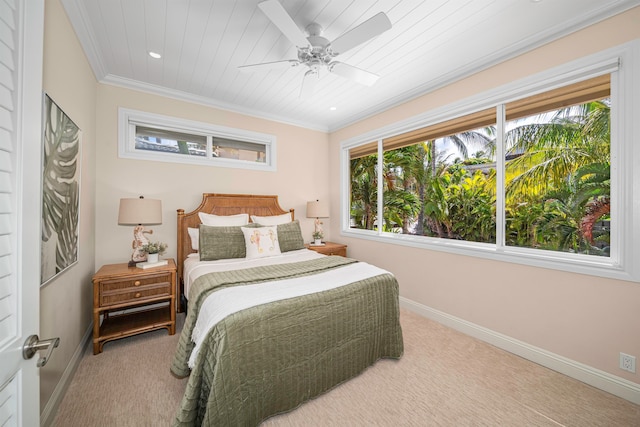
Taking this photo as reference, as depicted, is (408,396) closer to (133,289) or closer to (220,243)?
(220,243)

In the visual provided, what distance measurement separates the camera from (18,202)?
73cm

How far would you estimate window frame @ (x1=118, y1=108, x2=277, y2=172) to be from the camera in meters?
2.93

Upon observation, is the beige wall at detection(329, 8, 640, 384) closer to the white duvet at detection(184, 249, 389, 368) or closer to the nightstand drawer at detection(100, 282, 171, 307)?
the white duvet at detection(184, 249, 389, 368)

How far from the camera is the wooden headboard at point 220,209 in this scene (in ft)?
10.3

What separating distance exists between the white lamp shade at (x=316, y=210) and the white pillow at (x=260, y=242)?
1036 millimetres

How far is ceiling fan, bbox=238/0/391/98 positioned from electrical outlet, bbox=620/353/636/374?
2.78 m

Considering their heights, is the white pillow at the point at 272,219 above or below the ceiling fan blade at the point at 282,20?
below

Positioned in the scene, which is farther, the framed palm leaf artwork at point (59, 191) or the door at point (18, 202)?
A: the framed palm leaf artwork at point (59, 191)

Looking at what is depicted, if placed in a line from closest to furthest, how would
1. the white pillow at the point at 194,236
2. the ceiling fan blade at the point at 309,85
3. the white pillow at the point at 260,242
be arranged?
the ceiling fan blade at the point at 309,85 < the white pillow at the point at 260,242 < the white pillow at the point at 194,236

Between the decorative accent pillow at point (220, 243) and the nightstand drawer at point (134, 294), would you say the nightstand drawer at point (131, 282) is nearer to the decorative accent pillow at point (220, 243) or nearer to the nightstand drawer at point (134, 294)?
the nightstand drawer at point (134, 294)

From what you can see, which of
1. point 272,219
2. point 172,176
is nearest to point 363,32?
point 272,219

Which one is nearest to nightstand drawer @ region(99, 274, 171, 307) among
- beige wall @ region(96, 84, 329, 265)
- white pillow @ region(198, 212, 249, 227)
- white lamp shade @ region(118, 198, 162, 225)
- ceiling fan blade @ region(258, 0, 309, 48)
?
white lamp shade @ region(118, 198, 162, 225)

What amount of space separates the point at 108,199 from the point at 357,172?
335 cm

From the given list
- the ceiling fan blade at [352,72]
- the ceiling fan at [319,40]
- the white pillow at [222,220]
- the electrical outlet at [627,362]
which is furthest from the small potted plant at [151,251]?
the electrical outlet at [627,362]
